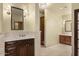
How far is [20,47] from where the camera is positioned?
→ 12.4 feet

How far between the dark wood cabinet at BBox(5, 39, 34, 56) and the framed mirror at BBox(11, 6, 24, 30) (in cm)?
64

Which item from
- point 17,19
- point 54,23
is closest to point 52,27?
point 54,23

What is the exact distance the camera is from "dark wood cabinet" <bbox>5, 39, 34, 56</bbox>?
132 inches

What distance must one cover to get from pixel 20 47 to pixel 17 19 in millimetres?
1054

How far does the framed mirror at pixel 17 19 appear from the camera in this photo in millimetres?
4059

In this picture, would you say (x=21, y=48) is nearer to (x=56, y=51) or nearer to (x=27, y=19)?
(x=27, y=19)

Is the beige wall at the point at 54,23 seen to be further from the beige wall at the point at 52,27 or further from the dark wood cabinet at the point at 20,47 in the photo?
the dark wood cabinet at the point at 20,47

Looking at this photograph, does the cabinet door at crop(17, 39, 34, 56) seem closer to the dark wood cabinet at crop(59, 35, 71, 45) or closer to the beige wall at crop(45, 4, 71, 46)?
the beige wall at crop(45, 4, 71, 46)

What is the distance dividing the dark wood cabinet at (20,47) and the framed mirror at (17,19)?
0.64 metres

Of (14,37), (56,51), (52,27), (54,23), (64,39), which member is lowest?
(56,51)

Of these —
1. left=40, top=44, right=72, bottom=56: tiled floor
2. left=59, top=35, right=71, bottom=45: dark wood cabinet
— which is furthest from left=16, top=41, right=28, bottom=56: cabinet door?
left=59, top=35, right=71, bottom=45: dark wood cabinet

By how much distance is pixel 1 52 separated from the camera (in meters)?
3.11

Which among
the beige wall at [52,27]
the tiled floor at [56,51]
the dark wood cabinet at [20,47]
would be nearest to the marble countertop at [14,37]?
the dark wood cabinet at [20,47]

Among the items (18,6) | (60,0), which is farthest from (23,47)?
(60,0)
